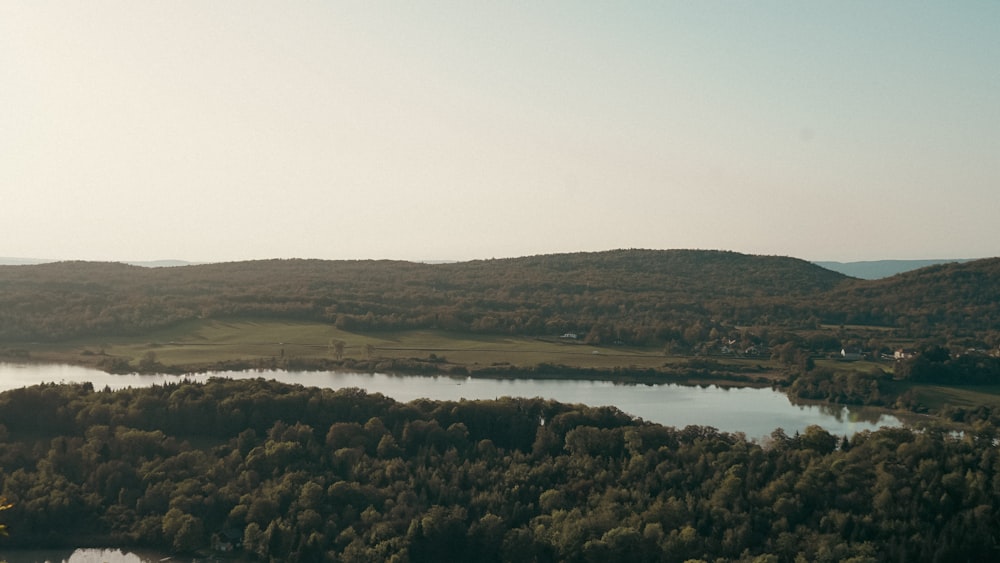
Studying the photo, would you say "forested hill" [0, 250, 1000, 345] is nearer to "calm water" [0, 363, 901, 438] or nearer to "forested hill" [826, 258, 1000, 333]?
"forested hill" [826, 258, 1000, 333]

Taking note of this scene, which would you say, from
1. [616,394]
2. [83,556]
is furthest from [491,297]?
[83,556]

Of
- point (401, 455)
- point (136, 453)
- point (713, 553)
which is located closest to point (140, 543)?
point (136, 453)

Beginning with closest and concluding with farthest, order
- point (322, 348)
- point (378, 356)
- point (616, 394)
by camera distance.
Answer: point (616, 394), point (378, 356), point (322, 348)

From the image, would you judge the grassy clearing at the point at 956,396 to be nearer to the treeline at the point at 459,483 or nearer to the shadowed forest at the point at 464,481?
the shadowed forest at the point at 464,481

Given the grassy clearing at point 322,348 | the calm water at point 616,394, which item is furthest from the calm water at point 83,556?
the grassy clearing at point 322,348

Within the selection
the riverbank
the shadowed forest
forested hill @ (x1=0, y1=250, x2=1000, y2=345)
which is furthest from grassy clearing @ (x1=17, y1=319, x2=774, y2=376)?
the shadowed forest

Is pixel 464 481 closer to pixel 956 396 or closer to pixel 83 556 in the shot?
pixel 83 556
